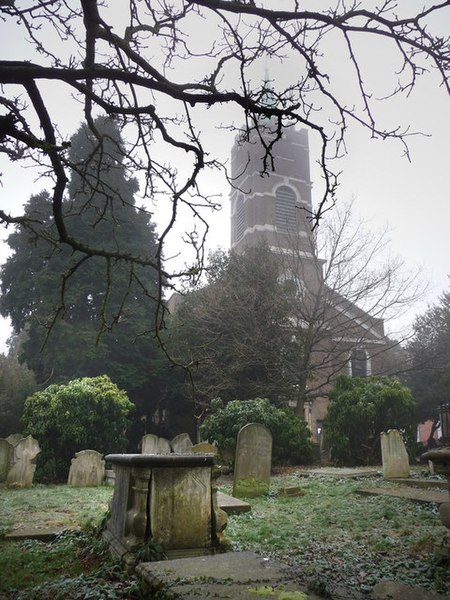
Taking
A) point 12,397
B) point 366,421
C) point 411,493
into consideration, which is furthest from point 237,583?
point 12,397

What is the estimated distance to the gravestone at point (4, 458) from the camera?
13.2 metres

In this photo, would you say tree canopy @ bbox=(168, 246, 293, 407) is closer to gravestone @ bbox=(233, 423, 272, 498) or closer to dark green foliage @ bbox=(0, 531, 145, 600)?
gravestone @ bbox=(233, 423, 272, 498)

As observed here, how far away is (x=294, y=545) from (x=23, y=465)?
30.7 ft

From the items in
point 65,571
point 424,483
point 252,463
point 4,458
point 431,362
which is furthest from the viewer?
point 431,362

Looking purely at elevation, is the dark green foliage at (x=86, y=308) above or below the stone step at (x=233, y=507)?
above

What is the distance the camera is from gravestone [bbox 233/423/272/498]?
986cm

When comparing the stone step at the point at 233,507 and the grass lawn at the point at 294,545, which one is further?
the stone step at the point at 233,507

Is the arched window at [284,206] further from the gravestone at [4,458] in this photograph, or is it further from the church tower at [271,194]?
the gravestone at [4,458]

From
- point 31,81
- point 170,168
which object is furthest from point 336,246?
point 31,81

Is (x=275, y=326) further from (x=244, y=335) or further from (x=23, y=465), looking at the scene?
(x=23, y=465)

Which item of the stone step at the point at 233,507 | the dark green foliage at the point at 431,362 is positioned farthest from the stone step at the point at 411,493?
the dark green foliage at the point at 431,362

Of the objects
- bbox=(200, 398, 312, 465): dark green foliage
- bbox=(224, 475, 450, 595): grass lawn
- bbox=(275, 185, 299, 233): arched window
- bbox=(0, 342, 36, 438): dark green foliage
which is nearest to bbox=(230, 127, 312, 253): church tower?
bbox=(275, 185, 299, 233): arched window

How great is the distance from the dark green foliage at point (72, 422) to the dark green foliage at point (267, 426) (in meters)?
3.03

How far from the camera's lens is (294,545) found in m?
5.50
